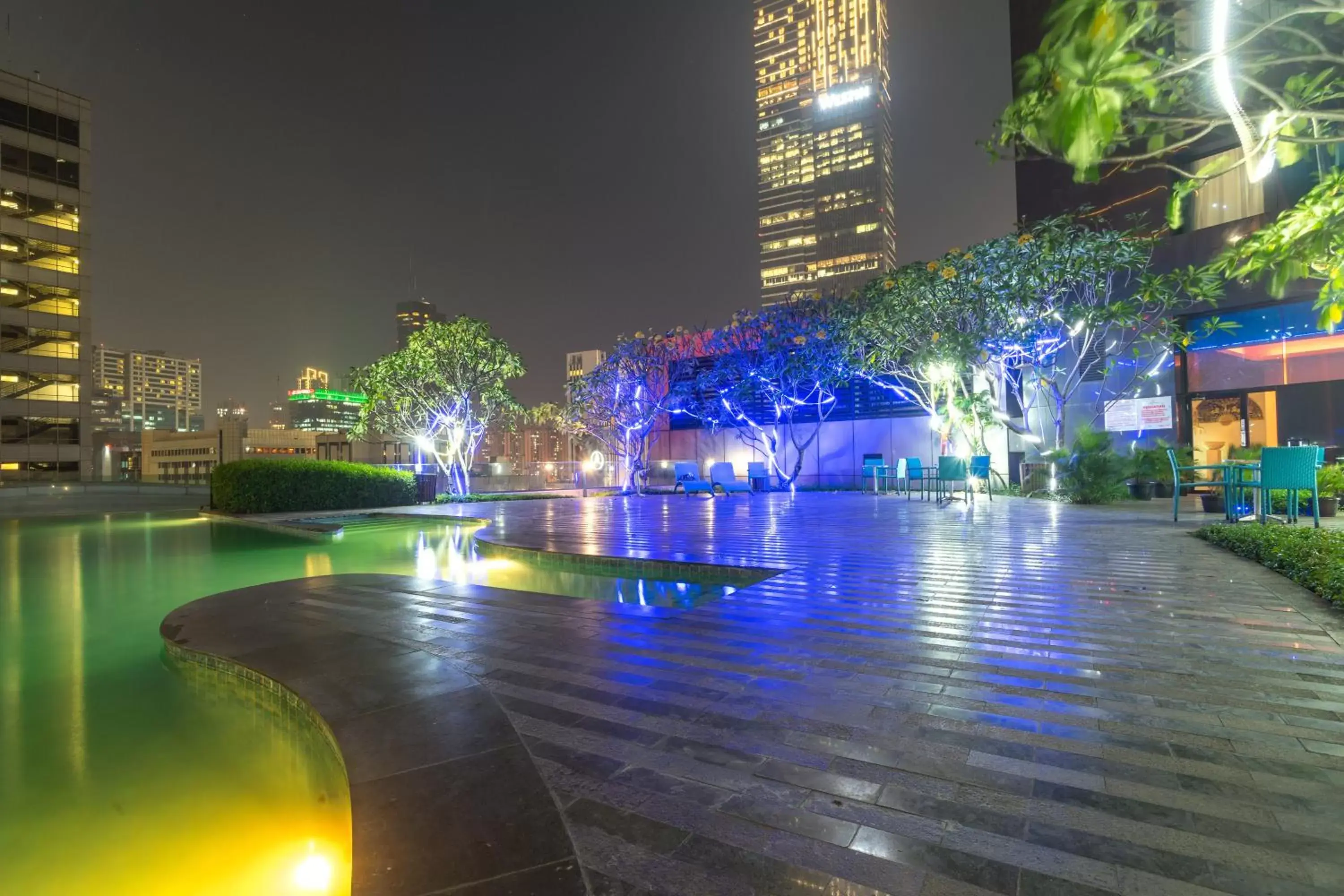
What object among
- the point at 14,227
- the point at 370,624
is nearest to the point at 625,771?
the point at 370,624

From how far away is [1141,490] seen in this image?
515 inches

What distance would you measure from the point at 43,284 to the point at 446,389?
37.1 metres

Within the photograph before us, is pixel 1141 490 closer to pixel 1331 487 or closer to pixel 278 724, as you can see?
pixel 1331 487

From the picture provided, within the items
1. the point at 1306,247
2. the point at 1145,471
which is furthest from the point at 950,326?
the point at 1306,247

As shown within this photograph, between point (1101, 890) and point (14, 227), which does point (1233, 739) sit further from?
point (14, 227)

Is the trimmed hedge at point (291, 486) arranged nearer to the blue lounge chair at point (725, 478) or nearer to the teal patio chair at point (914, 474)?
the blue lounge chair at point (725, 478)


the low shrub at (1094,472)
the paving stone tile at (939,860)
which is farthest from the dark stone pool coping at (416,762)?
the low shrub at (1094,472)

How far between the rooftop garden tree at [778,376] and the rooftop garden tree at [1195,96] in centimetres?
1386

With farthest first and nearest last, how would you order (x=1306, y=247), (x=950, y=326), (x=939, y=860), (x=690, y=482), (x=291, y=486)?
(x=690, y=482) → (x=291, y=486) → (x=950, y=326) → (x=1306, y=247) → (x=939, y=860)

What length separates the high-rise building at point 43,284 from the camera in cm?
3603

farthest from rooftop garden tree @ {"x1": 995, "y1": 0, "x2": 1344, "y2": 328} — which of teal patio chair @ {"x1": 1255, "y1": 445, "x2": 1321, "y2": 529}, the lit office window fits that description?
the lit office window

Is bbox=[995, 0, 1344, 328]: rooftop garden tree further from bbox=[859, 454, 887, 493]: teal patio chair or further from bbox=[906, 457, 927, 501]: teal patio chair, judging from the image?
bbox=[859, 454, 887, 493]: teal patio chair

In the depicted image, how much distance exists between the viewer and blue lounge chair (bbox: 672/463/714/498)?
1752 centimetres

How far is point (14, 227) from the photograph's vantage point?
120 ft
